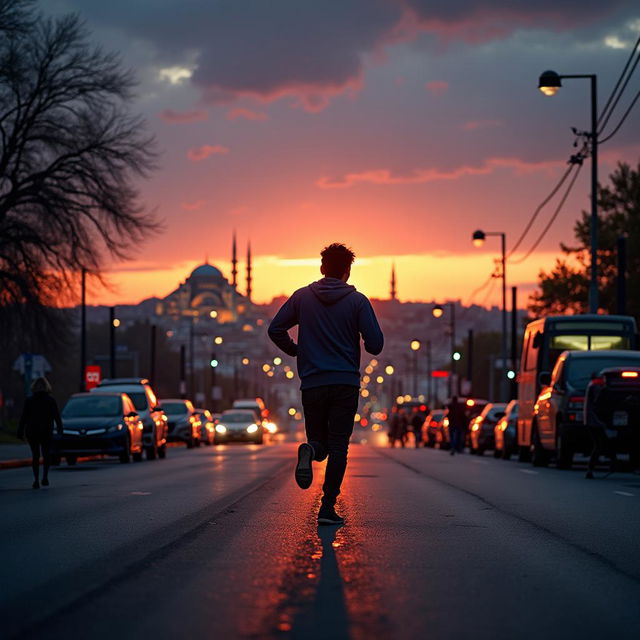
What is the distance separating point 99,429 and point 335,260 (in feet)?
67.3

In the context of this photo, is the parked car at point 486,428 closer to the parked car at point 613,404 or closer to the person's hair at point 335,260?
the parked car at point 613,404

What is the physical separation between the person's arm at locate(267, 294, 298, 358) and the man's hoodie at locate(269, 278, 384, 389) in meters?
0.01

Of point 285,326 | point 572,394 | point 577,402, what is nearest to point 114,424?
point 572,394

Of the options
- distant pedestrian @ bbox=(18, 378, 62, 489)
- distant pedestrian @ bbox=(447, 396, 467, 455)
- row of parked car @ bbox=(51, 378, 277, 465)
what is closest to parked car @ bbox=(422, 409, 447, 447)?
distant pedestrian @ bbox=(447, 396, 467, 455)

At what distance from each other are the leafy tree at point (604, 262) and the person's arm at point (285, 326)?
224ft

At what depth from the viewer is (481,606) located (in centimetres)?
736

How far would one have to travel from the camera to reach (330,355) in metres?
11.6

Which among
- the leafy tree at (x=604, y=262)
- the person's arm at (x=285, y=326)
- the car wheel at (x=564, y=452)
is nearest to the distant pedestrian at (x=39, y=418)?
the person's arm at (x=285, y=326)

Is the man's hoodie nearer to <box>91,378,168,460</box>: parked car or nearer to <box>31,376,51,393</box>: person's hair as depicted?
<box>31,376,51,393</box>: person's hair

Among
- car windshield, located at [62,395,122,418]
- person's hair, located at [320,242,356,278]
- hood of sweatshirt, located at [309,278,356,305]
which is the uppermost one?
person's hair, located at [320,242,356,278]

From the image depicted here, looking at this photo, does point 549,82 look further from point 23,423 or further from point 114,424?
point 23,423

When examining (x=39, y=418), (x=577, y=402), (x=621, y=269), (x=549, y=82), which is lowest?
(x=39, y=418)

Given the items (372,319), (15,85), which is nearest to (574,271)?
(15,85)

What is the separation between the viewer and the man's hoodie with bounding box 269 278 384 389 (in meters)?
11.5
